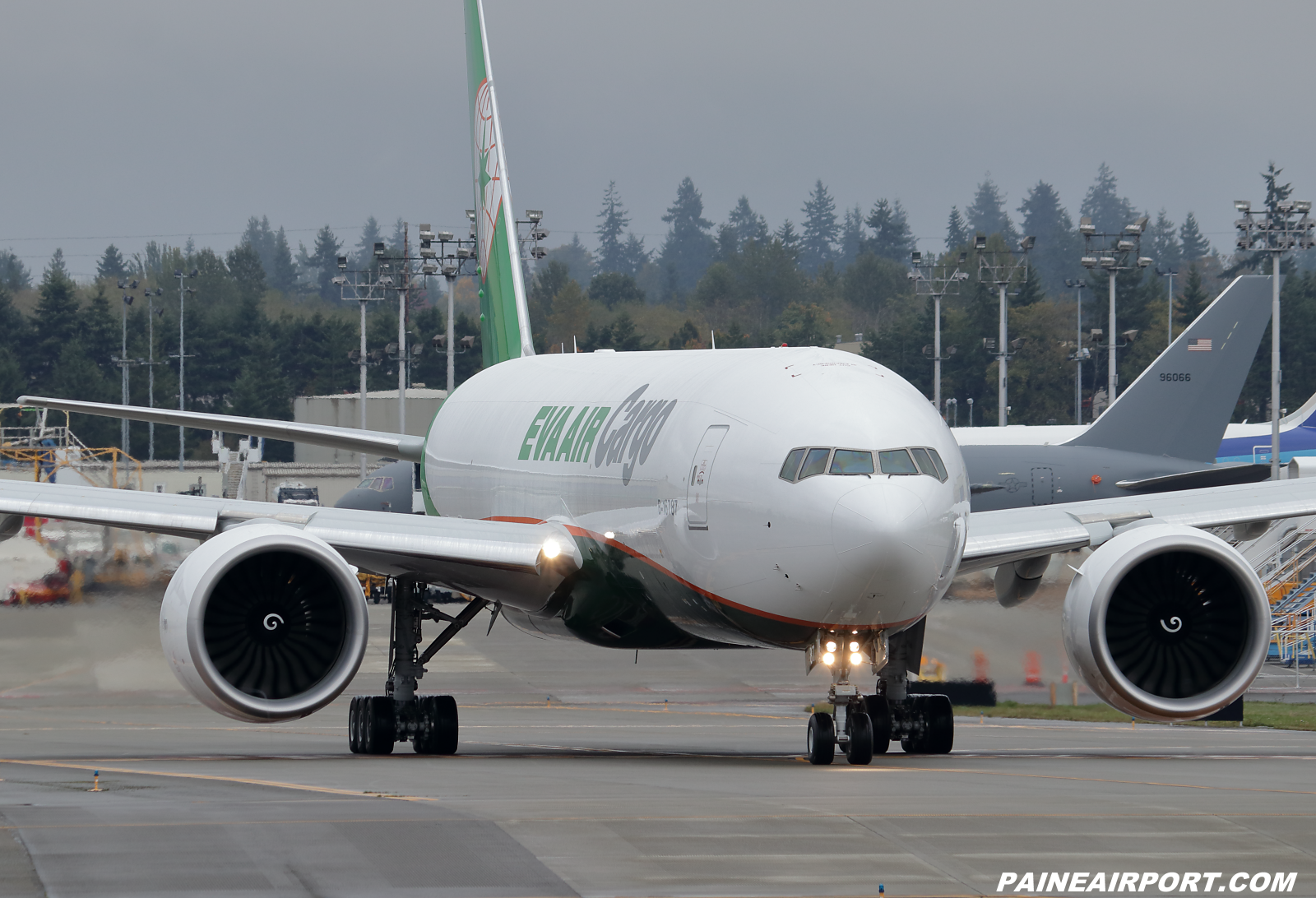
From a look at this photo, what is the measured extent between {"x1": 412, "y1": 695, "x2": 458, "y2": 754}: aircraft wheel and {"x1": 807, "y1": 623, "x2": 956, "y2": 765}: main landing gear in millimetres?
4425

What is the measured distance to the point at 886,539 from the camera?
1622 cm

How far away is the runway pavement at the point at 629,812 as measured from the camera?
36.7ft

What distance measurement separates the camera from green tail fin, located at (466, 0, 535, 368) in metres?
31.8

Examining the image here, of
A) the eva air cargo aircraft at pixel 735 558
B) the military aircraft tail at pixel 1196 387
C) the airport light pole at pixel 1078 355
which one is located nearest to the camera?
the eva air cargo aircraft at pixel 735 558

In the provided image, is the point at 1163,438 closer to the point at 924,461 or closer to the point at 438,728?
the point at 438,728

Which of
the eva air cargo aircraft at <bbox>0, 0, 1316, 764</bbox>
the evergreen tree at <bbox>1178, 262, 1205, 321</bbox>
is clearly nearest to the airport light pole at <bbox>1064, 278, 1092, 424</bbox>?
the evergreen tree at <bbox>1178, 262, 1205, 321</bbox>

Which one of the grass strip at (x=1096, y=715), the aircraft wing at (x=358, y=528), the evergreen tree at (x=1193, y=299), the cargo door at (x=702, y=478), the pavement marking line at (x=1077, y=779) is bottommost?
the grass strip at (x=1096, y=715)

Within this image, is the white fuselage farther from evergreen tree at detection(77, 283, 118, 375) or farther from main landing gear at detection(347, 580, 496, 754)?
evergreen tree at detection(77, 283, 118, 375)

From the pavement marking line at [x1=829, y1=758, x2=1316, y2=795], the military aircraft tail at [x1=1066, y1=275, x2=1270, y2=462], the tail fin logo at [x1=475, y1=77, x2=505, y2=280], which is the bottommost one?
the pavement marking line at [x1=829, y1=758, x2=1316, y2=795]

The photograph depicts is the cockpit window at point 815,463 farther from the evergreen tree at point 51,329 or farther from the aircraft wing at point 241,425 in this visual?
the evergreen tree at point 51,329

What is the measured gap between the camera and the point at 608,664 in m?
42.2

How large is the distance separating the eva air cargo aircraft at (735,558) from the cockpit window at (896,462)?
0.02 m

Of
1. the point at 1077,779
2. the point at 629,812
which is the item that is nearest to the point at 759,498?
the point at 1077,779

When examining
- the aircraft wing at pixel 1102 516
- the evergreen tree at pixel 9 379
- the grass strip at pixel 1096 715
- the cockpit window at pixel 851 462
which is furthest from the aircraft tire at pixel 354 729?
the evergreen tree at pixel 9 379
